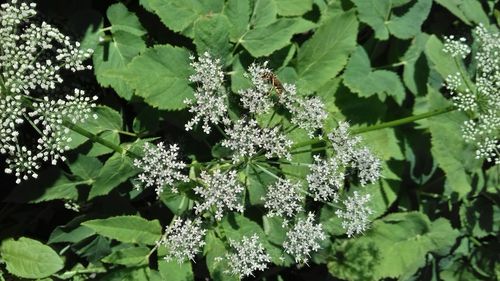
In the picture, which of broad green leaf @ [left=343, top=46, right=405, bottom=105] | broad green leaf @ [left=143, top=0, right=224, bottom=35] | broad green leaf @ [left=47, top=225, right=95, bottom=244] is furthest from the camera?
broad green leaf @ [left=343, top=46, right=405, bottom=105]

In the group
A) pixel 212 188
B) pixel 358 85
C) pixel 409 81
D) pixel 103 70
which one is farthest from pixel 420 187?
pixel 103 70

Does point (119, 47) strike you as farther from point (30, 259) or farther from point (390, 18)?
point (390, 18)

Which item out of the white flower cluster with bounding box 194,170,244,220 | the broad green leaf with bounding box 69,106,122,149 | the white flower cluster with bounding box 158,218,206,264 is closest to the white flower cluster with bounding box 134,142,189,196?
the white flower cluster with bounding box 194,170,244,220

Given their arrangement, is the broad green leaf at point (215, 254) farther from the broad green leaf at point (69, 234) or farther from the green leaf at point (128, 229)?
the broad green leaf at point (69, 234)

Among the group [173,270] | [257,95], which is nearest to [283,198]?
[257,95]

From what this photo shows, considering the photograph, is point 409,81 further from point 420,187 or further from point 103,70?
point 103,70

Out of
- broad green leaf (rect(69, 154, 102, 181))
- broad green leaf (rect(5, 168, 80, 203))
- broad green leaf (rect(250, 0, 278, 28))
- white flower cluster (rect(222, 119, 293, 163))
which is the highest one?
broad green leaf (rect(250, 0, 278, 28))

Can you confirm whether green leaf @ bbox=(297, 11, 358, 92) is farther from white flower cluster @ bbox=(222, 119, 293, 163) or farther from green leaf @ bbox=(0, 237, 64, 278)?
green leaf @ bbox=(0, 237, 64, 278)
